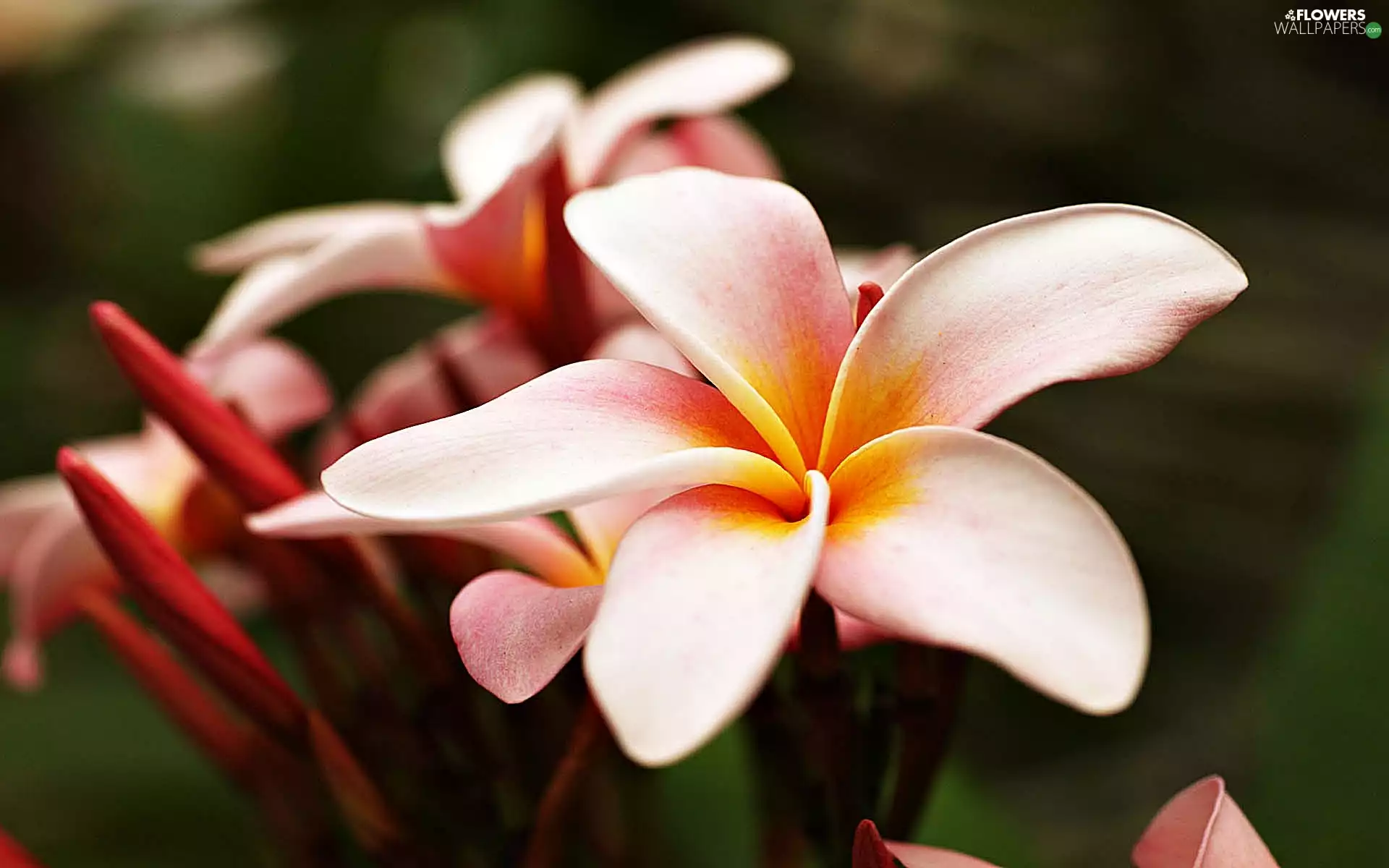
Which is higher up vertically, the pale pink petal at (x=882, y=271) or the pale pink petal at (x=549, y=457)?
the pale pink petal at (x=549, y=457)

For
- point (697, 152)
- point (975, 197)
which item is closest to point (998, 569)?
point (697, 152)

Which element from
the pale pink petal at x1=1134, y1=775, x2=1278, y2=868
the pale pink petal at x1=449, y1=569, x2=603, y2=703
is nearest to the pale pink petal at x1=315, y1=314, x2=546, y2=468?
the pale pink petal at x1=449, y1=569, x2=603, y2=703

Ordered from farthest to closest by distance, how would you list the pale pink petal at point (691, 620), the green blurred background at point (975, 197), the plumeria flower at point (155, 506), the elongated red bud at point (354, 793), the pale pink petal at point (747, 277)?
the green blurred background at point (975, 197) < the plumeria flower at point (155, 506) < the elongated red bud at point (354, 793) < the pale pink petal at point (747, 277) < the pale pink petal at point (691, 620)

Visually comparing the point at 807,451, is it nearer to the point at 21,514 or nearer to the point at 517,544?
the point at 517,544

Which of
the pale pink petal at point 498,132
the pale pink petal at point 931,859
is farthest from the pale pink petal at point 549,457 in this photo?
the pale pink petal at point 498,132

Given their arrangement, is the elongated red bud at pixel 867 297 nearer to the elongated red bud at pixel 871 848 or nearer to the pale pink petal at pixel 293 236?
the elongated red bud at pixel 871 848

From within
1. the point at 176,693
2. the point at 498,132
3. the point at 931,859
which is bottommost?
the point at 176,693

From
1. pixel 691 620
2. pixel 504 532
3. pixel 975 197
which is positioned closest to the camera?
pixel 691 620
